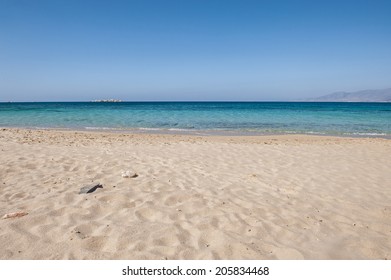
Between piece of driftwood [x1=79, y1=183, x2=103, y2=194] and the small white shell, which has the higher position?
the small white shell

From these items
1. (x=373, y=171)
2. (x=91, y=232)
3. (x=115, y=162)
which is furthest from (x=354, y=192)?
(x=115, y=162)

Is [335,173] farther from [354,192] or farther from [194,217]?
[194,217]

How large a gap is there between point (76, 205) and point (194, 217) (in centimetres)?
190

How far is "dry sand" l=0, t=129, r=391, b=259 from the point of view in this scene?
311cm

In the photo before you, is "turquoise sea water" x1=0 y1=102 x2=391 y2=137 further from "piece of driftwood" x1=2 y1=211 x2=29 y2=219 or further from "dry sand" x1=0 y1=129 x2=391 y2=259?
"piece of driftwood" x1=2 y1=211 x2=29 y2=219

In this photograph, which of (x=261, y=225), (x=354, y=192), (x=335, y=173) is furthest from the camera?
(x=335, y=173)

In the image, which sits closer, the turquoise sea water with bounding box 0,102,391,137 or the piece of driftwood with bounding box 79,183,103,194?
the piece of driftwood with bounding box 79,183,103,194

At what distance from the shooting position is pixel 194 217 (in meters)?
3.91

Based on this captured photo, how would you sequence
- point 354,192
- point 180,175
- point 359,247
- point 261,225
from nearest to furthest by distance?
point 359,247
point 261,225
point 354,192
point 180,175

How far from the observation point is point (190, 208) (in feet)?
13.9

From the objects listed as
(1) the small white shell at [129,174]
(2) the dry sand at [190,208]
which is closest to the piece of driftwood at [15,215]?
(2) the dry sand at [190,208]

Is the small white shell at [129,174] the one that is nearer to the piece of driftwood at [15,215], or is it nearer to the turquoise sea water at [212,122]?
the piece of driftwood at [15,215]

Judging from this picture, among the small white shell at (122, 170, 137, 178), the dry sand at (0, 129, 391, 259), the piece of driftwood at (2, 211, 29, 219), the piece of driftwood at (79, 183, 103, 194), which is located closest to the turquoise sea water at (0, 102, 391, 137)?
the dry sand at (0, 129, 391, 259)

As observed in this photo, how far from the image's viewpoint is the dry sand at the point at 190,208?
3109mm
